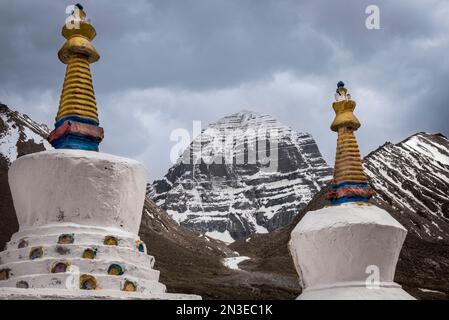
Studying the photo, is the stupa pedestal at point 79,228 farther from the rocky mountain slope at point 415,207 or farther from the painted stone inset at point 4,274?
the rocky mountain slope at point 415,207

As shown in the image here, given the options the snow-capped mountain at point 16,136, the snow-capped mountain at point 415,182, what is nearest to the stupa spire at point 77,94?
the snow-capped mountain at point 16,136

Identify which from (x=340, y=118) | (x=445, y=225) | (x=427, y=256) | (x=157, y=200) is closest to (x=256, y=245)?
(x=445, y=225)

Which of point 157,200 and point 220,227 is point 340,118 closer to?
point 220,227

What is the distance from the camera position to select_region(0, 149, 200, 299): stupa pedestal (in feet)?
26.6

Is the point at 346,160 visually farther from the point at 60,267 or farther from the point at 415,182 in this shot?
the point at 415,182

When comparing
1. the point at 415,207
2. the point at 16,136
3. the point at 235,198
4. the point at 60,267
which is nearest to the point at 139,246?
the point at 60,267

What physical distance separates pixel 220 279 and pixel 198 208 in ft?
441

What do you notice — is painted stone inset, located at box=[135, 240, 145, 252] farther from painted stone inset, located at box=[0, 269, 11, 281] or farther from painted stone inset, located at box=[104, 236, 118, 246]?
painted stone inset, located at box=[0, 269, 11, 281]

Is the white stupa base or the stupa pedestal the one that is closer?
the stupa pedestal

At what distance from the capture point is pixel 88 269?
8.16m

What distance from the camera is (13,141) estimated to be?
58.2m

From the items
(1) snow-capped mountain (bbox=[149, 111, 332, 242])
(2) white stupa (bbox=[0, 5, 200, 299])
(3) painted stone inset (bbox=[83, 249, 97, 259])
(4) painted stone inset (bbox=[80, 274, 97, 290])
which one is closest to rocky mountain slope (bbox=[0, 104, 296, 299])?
(2) white stupa (bbox=[0, 5, 200, 299])

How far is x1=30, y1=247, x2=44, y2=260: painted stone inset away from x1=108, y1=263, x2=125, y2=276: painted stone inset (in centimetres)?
108

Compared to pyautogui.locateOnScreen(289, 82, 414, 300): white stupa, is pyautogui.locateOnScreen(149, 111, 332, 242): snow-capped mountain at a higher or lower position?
higher
